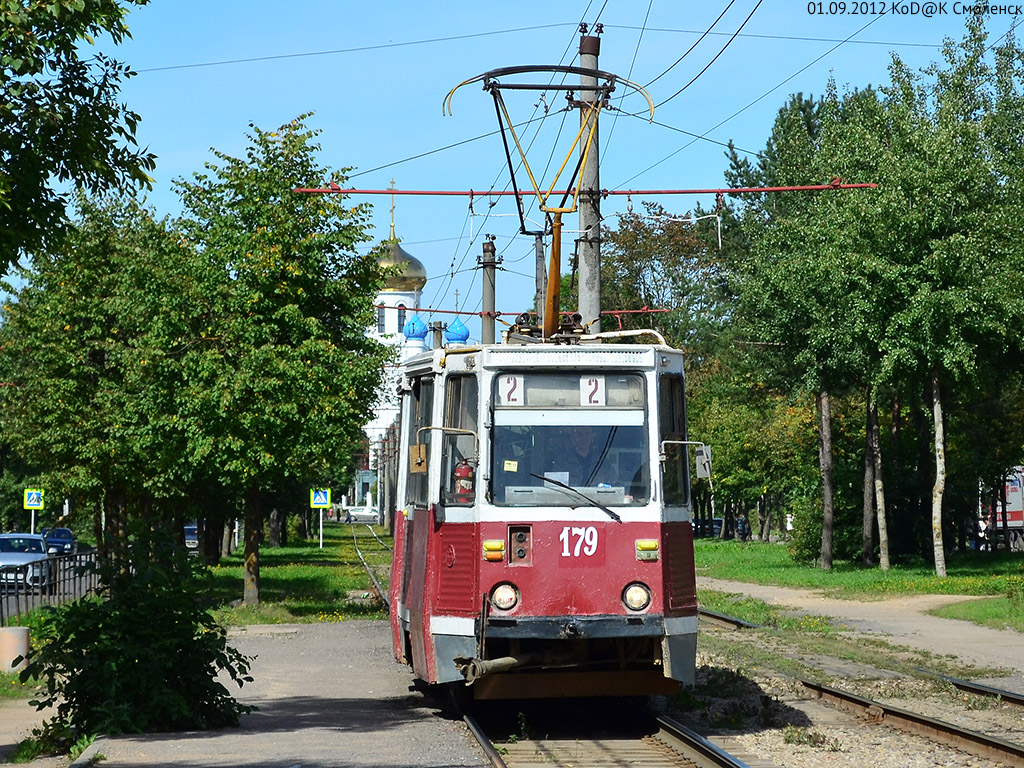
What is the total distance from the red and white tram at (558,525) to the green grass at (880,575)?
58.4 ft

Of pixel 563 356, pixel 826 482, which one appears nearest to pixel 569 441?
pixel 563 356

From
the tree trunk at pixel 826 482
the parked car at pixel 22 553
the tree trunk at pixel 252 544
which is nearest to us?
the tree trunk at pixel 252 544

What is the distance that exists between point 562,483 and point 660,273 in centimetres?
5499

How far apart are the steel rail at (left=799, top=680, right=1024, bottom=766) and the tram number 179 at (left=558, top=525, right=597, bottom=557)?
2.96m

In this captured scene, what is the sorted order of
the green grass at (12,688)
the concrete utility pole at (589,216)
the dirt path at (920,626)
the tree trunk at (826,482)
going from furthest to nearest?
1. the tree trunk at (826,482)
2. the concrete utility pole at (589,216)
3. the dirt path at (920,626)
4. the green grass at (12,688)

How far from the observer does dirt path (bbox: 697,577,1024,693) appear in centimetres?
1739

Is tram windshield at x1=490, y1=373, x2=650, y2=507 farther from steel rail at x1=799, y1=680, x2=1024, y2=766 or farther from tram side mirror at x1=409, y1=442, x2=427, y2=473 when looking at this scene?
steel rail at x1=799, y1=680, x2=1024, y2=766

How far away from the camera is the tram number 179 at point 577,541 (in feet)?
36.8

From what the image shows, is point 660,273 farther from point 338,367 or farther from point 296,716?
point 296,716

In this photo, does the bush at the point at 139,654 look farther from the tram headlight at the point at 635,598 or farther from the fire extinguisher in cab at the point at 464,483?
the tram headlight at the point at 635,598

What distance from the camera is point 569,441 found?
11.5 meters

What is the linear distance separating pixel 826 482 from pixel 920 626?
17.2 meters

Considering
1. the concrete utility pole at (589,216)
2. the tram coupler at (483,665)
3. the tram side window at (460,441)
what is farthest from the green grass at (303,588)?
the concrete utility pole at (589,216)

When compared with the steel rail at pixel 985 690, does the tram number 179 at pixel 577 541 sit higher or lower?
higher
